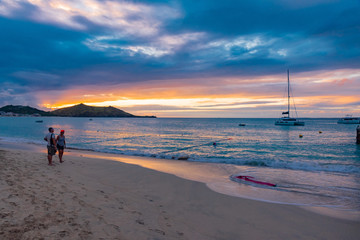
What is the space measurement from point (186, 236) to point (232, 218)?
217 cm

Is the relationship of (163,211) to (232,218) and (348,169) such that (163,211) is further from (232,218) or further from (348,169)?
(348,169)

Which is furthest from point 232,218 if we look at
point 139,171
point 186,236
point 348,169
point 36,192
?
point 348,169

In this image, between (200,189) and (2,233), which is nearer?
(2,233)

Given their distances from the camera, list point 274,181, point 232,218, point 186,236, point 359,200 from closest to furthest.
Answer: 1. point 186,236
2. point 232,218
3. point 359,200
4. point 274,181

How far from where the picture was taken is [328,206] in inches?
332

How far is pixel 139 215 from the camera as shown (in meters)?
6.30

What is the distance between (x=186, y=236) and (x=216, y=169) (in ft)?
35.1

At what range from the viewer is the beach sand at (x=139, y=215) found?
4.93 meters

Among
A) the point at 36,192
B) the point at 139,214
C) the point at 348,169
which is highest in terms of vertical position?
the point at 36,192

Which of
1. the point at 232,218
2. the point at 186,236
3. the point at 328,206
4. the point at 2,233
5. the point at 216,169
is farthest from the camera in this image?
the point at 216,169

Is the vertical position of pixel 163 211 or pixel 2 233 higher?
pixel 2 233

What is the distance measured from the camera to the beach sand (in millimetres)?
4930

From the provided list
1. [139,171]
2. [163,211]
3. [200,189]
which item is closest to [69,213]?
[163,211]

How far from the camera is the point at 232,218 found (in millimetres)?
6898
